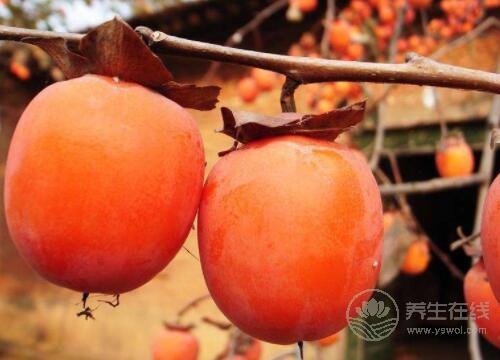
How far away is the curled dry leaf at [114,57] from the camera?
593mm

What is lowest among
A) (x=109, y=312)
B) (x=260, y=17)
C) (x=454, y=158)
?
(x=109, y=312)

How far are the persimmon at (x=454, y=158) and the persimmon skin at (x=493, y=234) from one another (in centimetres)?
174

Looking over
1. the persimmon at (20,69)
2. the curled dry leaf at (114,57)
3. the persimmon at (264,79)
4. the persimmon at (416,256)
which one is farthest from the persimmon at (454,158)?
the persimmon at (20,69)

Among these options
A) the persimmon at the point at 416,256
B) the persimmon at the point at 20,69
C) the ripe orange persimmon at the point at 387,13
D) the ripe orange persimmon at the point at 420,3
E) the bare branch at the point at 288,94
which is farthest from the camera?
the persimmon at the point at 20,69

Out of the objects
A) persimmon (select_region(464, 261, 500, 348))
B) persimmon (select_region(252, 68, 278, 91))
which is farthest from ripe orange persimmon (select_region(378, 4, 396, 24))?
persimmon (select_region(464, 261, 500, 348))

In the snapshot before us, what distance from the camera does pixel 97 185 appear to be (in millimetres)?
535

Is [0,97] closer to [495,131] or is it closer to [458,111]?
[458,111]

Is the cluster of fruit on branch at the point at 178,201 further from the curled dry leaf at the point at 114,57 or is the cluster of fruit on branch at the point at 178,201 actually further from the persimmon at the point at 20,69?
the persimmon at the point at 20,69

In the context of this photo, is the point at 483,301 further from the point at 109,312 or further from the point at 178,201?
the point at 109,312

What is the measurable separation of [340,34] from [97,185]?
Result: 2372 millimetres

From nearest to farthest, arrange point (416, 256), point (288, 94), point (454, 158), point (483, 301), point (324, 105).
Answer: point (288, 94), point (483, 301), point (454, 158), point (416, 256), point (324, 105)

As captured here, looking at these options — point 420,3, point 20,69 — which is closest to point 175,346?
point 420,3

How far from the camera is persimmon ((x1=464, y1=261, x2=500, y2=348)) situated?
2.74ft

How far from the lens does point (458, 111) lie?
2.48 metres
